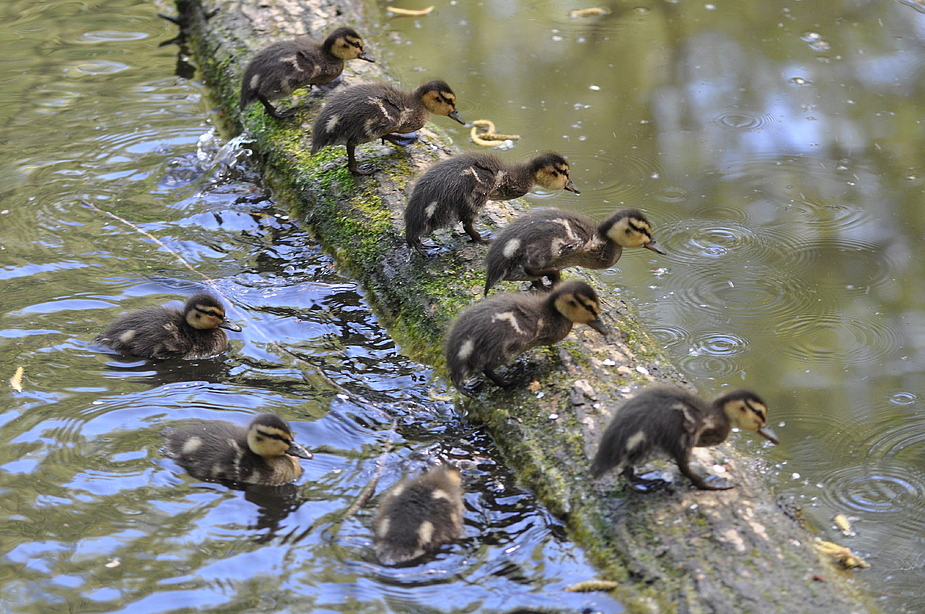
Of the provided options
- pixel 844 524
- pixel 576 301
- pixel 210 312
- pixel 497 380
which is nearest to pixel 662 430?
pixel 576 301

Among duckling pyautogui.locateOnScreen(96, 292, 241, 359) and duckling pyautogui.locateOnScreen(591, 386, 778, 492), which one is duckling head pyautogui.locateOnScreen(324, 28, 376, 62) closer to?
duckling pyautogui.locateOnScreen(96, 292, 241, 359)

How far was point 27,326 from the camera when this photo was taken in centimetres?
507

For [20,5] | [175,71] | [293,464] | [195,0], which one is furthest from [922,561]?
[20,5]

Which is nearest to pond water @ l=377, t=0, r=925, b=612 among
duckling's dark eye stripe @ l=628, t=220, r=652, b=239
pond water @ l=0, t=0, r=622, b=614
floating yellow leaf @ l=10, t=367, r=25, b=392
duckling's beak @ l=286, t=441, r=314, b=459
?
duckling's dark eye stripe @ l=628, t=220, r=652, b=239

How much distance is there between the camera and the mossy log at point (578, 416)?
121 inches

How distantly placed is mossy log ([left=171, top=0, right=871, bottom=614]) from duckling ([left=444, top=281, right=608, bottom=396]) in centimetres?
19

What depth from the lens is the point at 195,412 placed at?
445 centimetres

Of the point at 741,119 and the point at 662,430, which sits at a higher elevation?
the point at 662,430

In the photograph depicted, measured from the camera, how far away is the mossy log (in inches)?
121

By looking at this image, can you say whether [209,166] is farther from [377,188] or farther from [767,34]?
[767,34]

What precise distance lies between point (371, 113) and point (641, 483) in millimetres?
3163

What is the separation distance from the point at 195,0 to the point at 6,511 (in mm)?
6851

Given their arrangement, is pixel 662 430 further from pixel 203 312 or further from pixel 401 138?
pixel 401 138

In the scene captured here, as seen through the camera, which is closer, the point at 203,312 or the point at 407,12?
the point at 203,312
